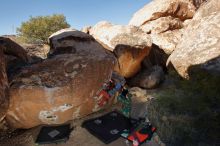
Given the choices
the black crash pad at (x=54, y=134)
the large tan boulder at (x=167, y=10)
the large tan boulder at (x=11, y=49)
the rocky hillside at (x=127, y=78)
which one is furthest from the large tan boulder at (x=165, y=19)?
the black crash pad at (x=54, y=134)

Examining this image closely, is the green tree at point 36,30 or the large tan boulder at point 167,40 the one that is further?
the green tree at point 36,30

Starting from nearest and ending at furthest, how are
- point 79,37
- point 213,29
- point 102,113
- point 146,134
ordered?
point 146,134, point 102,113, point 213,29, point 79,37

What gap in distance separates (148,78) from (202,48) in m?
2.54

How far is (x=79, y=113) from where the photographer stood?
5.99m

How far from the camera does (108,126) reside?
5.46 metres

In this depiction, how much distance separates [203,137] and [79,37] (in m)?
6.50

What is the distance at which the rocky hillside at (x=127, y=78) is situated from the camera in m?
4.61

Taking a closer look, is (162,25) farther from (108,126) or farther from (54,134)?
(54,134)

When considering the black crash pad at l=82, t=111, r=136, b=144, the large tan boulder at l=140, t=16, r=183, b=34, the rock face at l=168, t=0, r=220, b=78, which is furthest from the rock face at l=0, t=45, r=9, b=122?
the large tan boulder at l=140, t=16, r=183, b=34

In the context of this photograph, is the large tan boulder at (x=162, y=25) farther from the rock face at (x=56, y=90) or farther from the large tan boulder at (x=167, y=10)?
the rock face at (x=56, y=90)

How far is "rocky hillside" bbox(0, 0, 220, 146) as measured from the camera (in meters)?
4.61

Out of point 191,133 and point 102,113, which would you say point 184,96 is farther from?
point 102,113

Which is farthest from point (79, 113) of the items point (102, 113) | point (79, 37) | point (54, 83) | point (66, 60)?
point (79, 37)

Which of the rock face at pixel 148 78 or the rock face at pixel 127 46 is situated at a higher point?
the rock face at pixel 127 46
